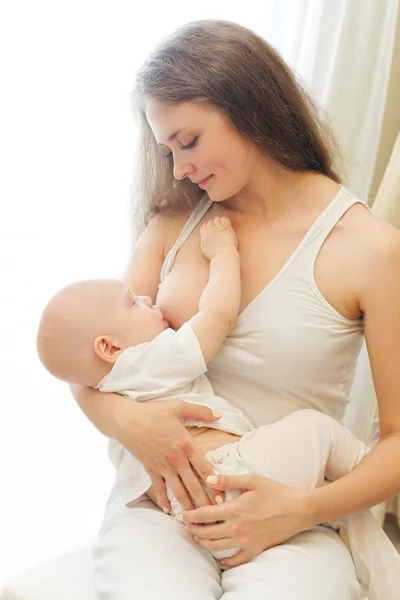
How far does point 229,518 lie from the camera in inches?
52.1

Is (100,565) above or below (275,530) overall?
below

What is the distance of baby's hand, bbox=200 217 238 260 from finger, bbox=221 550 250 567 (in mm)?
597

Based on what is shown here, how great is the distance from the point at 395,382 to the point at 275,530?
1.23 feet

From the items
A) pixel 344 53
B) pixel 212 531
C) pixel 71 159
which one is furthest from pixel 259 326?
pixel 344 53

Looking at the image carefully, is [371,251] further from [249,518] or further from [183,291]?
[249,518]

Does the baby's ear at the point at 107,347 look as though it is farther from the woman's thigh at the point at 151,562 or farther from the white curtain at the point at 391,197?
the white curtain at the point at 391,197

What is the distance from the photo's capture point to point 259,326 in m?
1.51

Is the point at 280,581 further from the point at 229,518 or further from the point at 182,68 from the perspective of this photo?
the point at 182,68

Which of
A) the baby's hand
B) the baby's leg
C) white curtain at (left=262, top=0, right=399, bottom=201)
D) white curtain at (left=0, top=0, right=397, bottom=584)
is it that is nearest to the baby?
the baby's leg

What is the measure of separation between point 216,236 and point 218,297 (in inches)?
7.5

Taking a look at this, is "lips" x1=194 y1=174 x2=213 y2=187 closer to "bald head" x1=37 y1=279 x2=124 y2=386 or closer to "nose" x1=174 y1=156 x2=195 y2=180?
"nose" x1=174 y1=156 x2=195 y2=180

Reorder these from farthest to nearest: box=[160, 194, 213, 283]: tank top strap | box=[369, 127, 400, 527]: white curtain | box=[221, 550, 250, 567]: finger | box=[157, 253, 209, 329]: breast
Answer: box=[369, 127, 400, 527]: white curtain
box=[160, 194, 213, 283]: tank top strap
box=[157, 253, 209, 329]: breast
box=[221, 550, 250, 567]: finger

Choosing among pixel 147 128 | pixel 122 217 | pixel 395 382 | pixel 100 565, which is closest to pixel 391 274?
pixel 395 382

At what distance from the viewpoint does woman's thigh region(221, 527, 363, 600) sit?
1.24m
